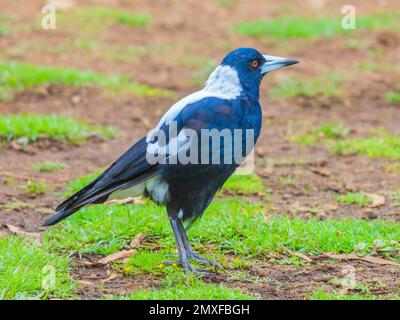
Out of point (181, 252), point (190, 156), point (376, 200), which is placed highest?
point (190, 156)

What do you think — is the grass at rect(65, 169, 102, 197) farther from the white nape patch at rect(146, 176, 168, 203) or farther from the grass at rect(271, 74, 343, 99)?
the grass at rect(271, 74, 343, 99)

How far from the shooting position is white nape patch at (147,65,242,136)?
16.8 ft

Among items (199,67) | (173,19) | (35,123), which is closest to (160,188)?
(35,123)

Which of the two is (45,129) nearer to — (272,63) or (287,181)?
(287,181)

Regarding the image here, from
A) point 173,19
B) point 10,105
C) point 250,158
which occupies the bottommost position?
point 250,158

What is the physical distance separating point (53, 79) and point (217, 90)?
5031 mm

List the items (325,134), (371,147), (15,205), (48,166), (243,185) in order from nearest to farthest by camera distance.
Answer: (15,205)
(243,185)
(48,166)
(371,147)
(325,134)

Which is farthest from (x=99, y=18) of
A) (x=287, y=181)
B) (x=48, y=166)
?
(x=287, y=181)

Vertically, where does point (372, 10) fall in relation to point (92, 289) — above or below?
above

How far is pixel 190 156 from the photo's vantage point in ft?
16.3

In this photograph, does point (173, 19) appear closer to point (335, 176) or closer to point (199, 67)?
point (199, 67)

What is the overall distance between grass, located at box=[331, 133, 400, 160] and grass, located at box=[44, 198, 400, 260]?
6.85 feet

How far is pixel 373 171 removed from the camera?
7.58 metres

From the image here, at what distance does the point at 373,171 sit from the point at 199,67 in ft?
13.3
